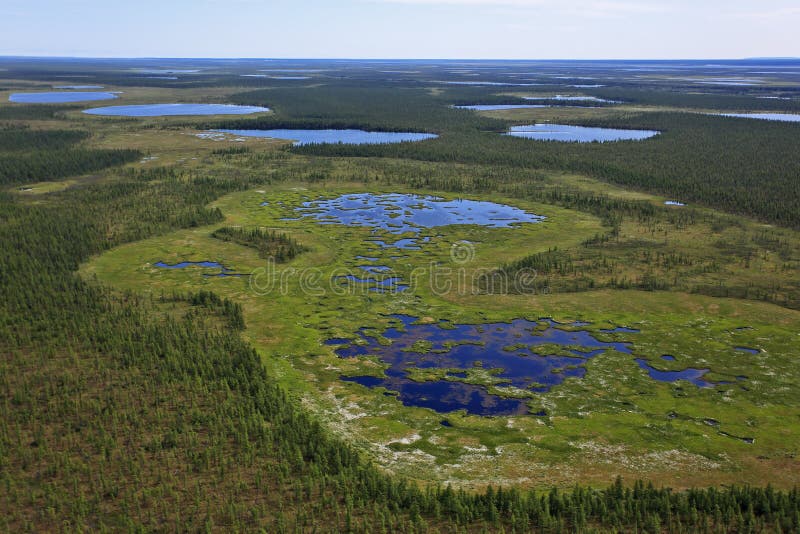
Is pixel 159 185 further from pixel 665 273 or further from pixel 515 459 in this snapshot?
pixel 515 459

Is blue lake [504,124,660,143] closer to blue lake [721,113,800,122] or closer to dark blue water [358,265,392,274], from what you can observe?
blue lake [721,113,800,122]

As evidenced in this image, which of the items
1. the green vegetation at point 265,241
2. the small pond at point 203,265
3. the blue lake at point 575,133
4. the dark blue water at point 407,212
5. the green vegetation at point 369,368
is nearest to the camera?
the green vegetation at point 369,368

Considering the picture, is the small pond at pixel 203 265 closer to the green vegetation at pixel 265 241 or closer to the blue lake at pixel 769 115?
the green vegetation at pixel 265 241

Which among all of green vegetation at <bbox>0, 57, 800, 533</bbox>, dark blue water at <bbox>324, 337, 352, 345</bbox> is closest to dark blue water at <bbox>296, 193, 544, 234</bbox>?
green vegetation at <bbox>0, 57, 800, 533</bbox>

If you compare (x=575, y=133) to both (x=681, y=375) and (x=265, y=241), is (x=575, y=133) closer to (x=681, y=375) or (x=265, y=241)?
(x=265, y=241)

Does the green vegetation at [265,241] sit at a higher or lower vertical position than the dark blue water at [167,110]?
lower

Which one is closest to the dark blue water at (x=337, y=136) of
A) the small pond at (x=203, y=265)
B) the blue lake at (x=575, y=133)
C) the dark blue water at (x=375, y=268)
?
the blue lake at (x=575, y=133)
